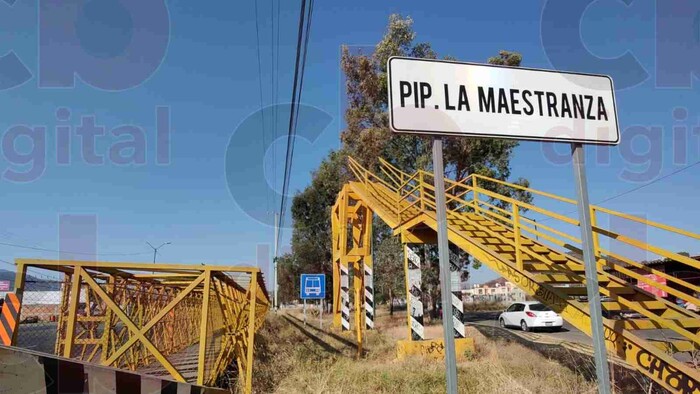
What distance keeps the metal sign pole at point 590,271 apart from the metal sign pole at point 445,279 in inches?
38.2

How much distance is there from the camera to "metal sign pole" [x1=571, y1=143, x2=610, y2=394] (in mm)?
2879

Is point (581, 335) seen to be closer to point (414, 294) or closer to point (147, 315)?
point (414, 294)

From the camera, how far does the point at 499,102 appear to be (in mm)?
3178

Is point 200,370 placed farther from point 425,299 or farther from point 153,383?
point 425,299

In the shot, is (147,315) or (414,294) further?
(414,294)

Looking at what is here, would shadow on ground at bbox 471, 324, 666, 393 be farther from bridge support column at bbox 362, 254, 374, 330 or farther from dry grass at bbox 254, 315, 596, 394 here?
bridge support column at bbox 362, 254, 374, 330

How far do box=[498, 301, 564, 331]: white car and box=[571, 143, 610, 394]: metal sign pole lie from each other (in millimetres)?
16805

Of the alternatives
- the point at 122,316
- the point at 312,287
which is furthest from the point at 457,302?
the point at 312,287

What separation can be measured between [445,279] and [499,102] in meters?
1.32

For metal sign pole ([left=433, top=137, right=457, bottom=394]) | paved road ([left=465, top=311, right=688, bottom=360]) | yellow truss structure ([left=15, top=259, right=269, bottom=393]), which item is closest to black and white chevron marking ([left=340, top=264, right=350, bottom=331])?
yellow truss structure ([left=15, top=259, right=269, bottom=393])

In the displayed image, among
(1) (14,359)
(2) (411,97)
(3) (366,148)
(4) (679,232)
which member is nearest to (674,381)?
(4) (679,232)

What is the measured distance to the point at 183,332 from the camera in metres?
11.5

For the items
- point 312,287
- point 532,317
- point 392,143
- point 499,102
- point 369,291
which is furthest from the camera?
point 392,143

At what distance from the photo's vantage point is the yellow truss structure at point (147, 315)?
5.36 m
